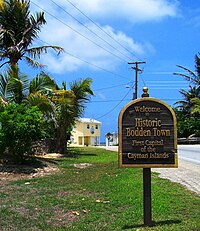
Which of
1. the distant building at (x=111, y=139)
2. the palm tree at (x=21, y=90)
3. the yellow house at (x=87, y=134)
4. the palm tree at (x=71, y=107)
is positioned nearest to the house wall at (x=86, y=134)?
the yellow house at (x=87, y=134)

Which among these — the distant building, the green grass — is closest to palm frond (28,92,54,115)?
the green grass

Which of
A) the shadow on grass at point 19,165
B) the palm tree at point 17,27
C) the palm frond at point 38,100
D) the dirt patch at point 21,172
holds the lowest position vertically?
the dirt patch at point 21,172

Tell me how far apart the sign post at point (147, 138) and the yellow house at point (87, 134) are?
56.5 meters

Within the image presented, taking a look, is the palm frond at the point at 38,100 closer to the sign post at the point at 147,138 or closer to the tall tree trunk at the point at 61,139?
the tall tree trunk at the point at 61,139

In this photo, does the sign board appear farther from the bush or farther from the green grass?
the bush

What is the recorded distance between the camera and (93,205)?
25.4 ft

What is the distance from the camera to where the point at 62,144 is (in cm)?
2506

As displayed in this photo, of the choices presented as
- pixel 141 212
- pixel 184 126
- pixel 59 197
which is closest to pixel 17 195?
pixel 59 197

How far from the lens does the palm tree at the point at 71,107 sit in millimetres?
23188

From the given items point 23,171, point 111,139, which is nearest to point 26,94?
Result: point 23,171

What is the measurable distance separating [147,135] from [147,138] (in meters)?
0.05

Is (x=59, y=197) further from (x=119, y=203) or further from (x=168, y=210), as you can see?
(x=168, y=210)

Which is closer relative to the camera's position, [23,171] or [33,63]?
[23,171]

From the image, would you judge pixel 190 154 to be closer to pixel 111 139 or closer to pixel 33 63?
pixel 33 63
